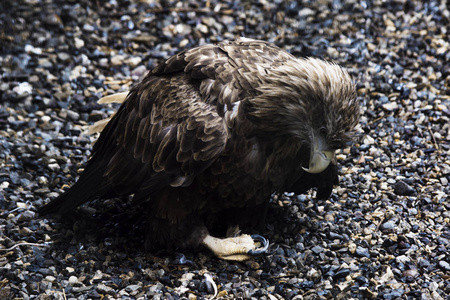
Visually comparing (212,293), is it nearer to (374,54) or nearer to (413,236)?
(413,236)

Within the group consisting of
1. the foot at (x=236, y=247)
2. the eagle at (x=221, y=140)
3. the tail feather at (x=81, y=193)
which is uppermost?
the eagle at (x=221, y=140)

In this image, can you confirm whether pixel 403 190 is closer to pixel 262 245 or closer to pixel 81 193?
pixel 262 245

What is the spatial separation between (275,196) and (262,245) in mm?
640

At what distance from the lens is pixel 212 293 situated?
14.5 feet

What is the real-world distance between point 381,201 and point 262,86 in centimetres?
147

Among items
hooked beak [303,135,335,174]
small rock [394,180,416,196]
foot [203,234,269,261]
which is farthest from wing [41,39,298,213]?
small rock [394,180,416,196]

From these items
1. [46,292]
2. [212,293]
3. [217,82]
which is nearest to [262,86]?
[217,82]

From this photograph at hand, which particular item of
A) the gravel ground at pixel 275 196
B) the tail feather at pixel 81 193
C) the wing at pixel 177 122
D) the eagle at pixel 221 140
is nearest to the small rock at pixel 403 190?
the gravel ground at pixel 275 196

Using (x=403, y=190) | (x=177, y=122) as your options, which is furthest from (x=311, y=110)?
(x=403, y=190)

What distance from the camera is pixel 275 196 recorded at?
5.36m

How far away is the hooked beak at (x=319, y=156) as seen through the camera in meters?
4.31

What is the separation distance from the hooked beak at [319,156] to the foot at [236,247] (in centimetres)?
72

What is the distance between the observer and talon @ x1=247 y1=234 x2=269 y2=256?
184 inches

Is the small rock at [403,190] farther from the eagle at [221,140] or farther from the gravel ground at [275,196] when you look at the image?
the eagle at [221,140]
